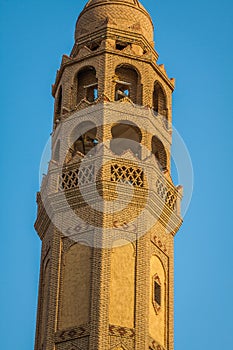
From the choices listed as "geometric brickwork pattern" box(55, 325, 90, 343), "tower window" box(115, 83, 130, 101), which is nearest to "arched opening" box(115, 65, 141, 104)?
"tower window" box(115, 83, 130, 101)

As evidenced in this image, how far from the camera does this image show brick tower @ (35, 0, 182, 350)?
1318 inches

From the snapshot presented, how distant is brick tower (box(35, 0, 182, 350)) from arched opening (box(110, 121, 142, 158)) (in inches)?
1.3

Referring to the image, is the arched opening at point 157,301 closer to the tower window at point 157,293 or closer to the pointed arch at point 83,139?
the tower window at point 157,293

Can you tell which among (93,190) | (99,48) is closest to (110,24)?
(99,48)

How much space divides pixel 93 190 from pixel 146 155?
7.57ft

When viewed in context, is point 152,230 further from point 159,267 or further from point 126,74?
point 126,74

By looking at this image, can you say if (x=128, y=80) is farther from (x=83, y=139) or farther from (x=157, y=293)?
(x=157, y=293)

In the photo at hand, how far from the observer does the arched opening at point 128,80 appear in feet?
125

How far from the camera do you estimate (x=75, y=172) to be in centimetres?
3594

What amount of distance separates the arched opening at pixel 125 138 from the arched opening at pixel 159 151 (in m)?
0.58

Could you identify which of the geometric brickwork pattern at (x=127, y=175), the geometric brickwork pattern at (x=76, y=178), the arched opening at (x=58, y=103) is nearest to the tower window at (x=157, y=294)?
the geometric brickwork pattern at (x=127, y=175)

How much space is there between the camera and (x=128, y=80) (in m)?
38.6

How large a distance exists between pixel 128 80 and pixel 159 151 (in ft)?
8.61

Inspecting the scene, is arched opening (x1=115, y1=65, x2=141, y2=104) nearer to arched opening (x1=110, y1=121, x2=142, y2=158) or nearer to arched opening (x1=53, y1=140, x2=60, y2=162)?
arched opening (x1=110, y1=121, x2=142, y2=158)
